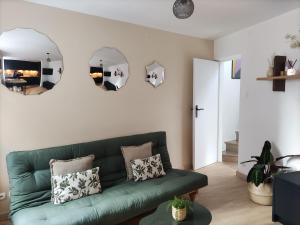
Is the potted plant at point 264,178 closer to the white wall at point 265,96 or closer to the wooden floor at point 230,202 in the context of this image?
the wooden floor at point 230,202

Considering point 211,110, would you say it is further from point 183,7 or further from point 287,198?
point 183,7

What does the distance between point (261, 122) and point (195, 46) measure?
1659 mm

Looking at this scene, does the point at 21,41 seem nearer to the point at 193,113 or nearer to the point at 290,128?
the point at 193,113

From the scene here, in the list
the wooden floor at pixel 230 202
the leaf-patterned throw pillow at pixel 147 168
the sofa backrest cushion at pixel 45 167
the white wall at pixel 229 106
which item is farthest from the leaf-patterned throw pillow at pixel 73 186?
the white wall at pixel 229 106

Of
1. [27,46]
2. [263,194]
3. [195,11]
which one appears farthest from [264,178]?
[27,46]

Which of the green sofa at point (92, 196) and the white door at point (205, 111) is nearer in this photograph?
the green sofa at point (92, 196)

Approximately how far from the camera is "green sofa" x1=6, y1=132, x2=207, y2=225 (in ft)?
6.34

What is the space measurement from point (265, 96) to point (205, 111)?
1.10 m

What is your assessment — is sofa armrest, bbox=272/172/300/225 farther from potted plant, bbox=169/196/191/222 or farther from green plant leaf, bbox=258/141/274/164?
potted plant, bbox=169/196/191/222

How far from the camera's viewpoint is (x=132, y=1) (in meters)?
2.46

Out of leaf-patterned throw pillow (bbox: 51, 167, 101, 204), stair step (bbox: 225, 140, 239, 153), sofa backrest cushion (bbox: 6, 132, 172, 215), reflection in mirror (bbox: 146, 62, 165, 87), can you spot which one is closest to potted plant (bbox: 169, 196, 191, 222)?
leaf-patterned throw pillow (bbox: 51, 167, 101, 204)

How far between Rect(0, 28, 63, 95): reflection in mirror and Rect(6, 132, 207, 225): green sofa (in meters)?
0.72

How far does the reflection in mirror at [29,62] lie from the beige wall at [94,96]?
71mm

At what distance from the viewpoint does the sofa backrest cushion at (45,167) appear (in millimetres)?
2154
